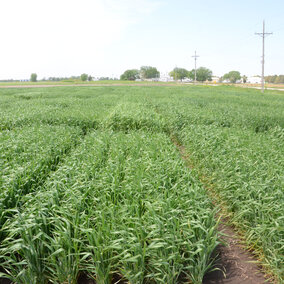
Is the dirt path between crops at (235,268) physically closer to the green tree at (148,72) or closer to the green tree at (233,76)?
the green tree at (148,72)

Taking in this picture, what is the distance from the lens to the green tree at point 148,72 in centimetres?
15529

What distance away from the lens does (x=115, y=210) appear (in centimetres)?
336

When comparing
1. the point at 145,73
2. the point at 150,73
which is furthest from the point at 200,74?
the point at 145,73

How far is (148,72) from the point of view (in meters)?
155

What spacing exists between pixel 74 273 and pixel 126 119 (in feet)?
25.1

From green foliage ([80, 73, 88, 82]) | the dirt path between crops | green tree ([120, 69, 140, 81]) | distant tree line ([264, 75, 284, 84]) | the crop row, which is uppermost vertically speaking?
green tree ([120, 69, 140, 81])

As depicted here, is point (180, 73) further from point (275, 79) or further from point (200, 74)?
point (275, 79)

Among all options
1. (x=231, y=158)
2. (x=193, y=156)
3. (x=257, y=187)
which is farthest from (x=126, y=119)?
(x=257, y=187)

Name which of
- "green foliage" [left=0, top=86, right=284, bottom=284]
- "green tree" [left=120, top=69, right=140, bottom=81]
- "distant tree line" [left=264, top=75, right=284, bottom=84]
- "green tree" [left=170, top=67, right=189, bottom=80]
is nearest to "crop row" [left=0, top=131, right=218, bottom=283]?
"green foliage" [left=0, top=86, right=284, bottom=284]

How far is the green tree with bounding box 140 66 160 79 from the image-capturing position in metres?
155

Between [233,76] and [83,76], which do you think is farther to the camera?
[233,76]

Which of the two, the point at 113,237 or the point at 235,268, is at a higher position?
the point at 113,237

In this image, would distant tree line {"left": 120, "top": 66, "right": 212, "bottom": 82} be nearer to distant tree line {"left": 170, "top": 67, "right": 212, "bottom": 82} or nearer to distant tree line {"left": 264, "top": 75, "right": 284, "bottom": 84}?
distant tree line {"left": 170, "top": 67, "right": 212, "bottom": 82}

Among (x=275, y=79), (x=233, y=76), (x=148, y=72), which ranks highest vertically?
(x=148, y=72)
